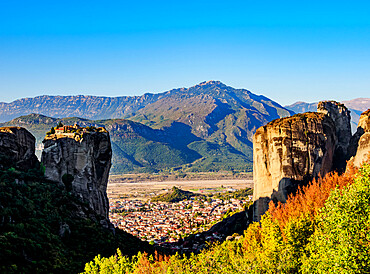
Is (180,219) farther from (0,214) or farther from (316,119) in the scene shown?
(0,214)

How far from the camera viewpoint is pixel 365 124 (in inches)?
2228

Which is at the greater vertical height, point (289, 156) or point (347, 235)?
point (289, 156)

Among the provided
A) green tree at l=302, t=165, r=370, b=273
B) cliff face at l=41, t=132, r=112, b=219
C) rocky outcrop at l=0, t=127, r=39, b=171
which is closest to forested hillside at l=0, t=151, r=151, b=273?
rocky outcrop at l=0, t=127, r=39, b=171

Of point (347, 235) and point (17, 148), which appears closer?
point (347, 235)

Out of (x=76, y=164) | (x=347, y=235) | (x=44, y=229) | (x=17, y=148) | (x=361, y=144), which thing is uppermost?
(x=17, y=148)

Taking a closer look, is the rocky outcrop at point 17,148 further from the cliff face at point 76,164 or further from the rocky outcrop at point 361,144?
the rocky outcrop at point 361,144

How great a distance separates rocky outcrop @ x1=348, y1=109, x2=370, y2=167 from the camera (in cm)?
5241

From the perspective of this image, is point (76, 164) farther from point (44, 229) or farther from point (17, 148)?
point (44, 229)

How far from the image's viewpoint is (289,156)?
54.8m

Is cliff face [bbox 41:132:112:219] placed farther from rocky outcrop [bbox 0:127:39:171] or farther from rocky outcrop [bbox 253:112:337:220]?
rocky outcrop [bbox 253:112:337:220]

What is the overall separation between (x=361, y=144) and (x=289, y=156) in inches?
428

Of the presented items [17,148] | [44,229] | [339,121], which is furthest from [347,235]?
[339,121]

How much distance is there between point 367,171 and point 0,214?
32.7 meters

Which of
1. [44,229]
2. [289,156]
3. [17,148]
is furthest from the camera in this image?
[17,148]
